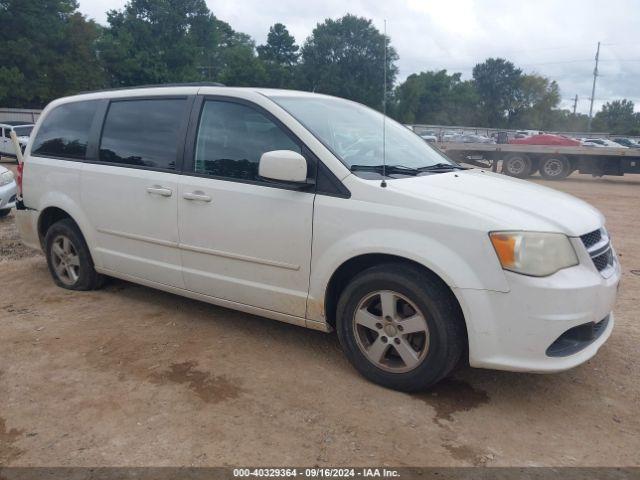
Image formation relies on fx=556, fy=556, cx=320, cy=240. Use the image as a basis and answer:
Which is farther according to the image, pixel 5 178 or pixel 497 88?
pixel 497 88

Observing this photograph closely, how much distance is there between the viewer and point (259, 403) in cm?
312

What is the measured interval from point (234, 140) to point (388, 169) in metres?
1.08

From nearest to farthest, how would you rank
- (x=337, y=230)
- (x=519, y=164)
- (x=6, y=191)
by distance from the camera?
(x=337, y=230) < (x=6, y=191) < (x=519, y=164)

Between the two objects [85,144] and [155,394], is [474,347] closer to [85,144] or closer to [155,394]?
[155,394]

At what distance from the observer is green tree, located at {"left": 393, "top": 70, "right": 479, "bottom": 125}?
259ft

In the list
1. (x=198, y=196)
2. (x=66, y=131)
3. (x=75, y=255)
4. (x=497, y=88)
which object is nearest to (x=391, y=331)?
(x=198, y=196)

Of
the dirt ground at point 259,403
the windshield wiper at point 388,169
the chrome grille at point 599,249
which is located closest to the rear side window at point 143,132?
the dirt ground at point 259,403

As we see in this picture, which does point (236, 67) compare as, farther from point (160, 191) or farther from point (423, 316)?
point (423, 316)

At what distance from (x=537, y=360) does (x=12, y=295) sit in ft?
14.5

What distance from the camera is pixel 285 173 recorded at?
10.8 feet

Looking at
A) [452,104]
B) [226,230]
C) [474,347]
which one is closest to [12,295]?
[226,230]

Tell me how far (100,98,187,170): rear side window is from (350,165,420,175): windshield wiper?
4.69 ft

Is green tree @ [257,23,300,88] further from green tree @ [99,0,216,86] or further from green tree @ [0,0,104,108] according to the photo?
green tree @ [0,0,104,108]

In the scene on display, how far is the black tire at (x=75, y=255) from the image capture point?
4.82m
